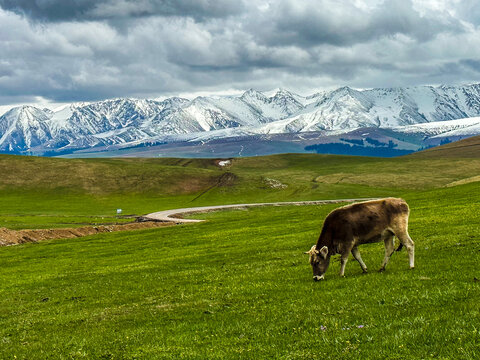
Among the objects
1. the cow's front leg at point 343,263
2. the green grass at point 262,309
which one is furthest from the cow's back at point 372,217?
the green grass at point 262,309

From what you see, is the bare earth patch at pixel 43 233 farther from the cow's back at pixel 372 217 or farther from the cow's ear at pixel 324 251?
the cow's back at pixel 372 217

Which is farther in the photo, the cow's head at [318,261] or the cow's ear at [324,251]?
the cow's head at [318,261]

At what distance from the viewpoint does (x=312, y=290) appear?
814 inches

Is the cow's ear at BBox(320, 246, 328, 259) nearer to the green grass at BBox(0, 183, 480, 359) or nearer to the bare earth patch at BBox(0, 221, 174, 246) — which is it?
the green grass at BBox(0, 183, 480, 359)

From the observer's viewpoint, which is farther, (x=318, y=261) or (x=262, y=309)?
(x=318, y=261)

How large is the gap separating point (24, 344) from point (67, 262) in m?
34.9

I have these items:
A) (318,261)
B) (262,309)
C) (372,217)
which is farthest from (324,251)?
(262,309)

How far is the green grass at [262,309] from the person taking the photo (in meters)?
13.4

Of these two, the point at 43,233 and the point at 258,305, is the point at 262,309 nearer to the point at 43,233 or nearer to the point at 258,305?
the point at 258,305

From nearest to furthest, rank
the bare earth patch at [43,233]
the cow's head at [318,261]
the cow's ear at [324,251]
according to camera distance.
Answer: the cow's ear at [324,251]
the cow's head at [318,261]
the bare earth patch at [43,233]

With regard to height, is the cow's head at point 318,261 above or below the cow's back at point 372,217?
below

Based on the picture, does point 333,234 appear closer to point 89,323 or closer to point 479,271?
point 479,271

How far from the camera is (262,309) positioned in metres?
18.8

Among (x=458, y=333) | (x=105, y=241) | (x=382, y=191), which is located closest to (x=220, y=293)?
(x=458, y=333)
